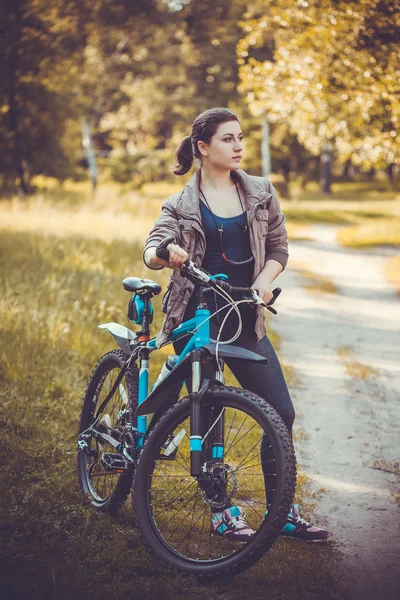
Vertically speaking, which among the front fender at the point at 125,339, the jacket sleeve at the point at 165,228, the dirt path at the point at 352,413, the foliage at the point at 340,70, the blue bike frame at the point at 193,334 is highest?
the foliage at the point at 340,70

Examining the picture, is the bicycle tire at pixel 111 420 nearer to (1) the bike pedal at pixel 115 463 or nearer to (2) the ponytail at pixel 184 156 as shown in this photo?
(1) the bike pedal at pixel 115 463

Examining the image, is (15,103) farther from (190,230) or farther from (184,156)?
(190,230)

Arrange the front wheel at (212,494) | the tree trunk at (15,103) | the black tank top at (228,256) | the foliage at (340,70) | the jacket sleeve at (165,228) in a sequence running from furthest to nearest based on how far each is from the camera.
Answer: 1. the tree trunk at (15,103)
2. the foliage at (340,70)
3. the black tank top at (228,256)
4. the jacket sleeve at (165,228)
5. the front wheel at (212,494)

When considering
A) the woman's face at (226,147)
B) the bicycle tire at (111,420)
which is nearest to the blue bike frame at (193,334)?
the bicycle tire at (111,420)

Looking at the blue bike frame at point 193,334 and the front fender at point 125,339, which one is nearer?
the blue bike frame at point 193,334

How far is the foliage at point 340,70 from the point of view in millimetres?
11305

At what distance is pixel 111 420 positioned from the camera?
4.19m

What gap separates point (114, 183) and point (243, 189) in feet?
117

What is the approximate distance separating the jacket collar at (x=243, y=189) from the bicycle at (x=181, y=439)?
1.33ft

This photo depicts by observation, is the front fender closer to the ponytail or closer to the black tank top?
the black tank top

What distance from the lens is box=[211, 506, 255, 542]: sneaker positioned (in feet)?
11.7

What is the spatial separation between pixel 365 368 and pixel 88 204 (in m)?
13.0

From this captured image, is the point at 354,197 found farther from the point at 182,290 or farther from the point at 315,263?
the point at 182,290

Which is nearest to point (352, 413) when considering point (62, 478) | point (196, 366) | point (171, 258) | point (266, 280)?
point (62, 478)
